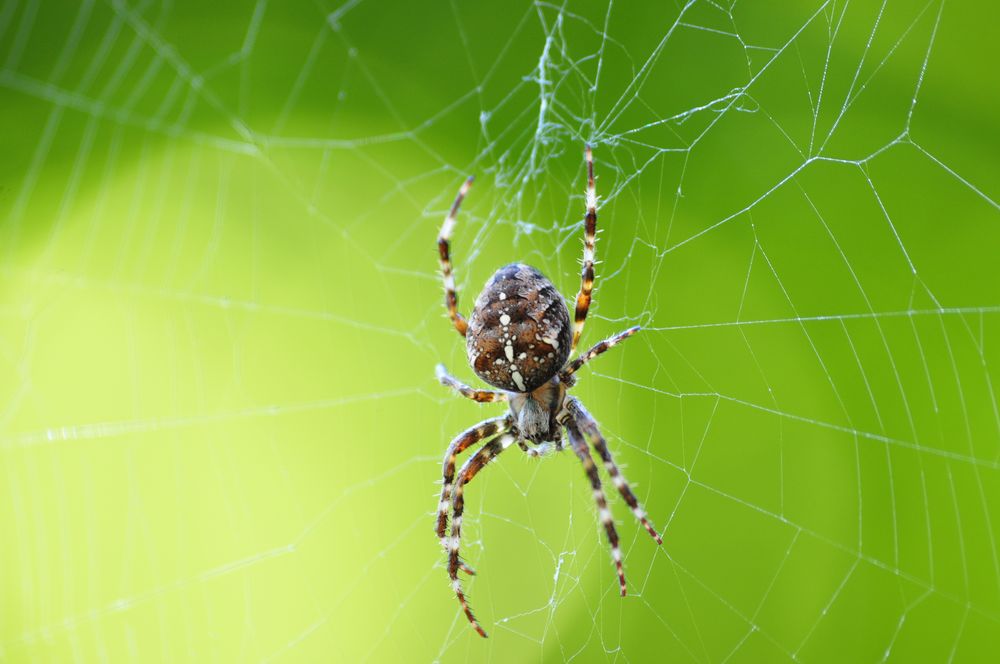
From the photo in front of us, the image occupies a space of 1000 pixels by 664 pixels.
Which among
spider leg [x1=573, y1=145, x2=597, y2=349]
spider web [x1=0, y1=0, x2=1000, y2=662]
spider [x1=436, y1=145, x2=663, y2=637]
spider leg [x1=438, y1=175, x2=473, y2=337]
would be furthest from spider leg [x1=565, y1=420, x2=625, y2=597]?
spider leg [x1=438, y1=175, x2=473, y2=337]

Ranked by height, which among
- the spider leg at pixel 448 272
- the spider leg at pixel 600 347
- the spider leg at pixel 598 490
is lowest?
the spider leg at pixel 598 490

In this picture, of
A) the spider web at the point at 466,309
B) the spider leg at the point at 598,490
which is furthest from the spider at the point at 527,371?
the spider web at the point at 466,309

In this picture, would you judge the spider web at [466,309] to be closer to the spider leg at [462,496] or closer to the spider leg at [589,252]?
the spider leg at [589,252]

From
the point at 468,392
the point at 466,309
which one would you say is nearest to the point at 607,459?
the point at 468,392

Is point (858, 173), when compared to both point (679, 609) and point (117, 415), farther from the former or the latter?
point (117, 415)

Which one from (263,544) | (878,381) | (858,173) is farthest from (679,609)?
(263,544)

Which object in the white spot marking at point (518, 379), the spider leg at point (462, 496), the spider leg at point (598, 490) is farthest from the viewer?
the spider leg at point (462, 496)

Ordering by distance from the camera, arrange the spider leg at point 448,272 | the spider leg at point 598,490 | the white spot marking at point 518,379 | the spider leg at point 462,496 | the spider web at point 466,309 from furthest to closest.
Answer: the spider leg at point 448,272 → the spider leg at point 462,496 → the white spot marking at point 518,379 → the spider web at point 466,309 → the spider leg at point 598,490

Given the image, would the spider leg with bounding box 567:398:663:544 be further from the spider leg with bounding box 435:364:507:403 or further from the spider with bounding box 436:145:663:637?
the spider leg with bounding box 435:364:507:403
